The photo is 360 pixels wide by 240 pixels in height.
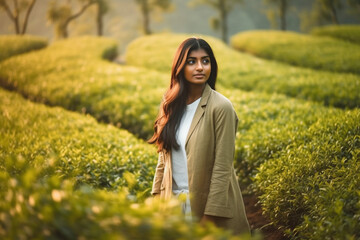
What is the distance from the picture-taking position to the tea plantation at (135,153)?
4.03 ft

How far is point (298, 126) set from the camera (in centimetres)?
453

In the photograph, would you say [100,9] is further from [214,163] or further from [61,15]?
[214,163]

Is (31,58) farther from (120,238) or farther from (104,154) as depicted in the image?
(120,238)

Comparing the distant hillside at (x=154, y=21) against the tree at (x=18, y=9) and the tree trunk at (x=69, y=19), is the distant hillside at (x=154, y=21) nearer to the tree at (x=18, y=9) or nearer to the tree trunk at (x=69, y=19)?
the tree at (x=18, y=9)

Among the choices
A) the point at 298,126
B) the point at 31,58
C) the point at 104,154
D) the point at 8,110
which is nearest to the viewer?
the point at 104,154

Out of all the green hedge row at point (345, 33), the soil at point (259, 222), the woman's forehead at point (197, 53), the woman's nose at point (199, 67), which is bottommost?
the soil at point (259, 222)

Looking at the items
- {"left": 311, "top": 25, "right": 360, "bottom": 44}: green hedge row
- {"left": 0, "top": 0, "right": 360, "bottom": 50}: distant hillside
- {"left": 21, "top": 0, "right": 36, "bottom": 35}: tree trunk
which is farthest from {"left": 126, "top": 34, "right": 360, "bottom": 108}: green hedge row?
{"left": 0, "top": 0, "right": 360, "bottom": 50}: distant hillside

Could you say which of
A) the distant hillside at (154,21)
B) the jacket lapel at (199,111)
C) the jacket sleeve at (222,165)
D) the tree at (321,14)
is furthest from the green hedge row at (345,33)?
the jacket sleeve at (222,165)

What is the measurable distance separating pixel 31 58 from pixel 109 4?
39.7 feet

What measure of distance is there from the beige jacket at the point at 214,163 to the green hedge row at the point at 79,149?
33.0 inches

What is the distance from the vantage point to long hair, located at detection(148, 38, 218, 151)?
2.42 m

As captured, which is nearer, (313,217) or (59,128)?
(313,217)

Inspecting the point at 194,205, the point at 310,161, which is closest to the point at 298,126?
the point at 310,161

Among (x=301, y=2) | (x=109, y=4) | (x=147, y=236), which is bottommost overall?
(x=147, y=236)
